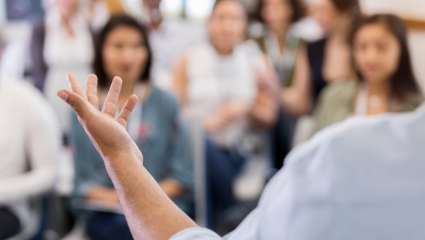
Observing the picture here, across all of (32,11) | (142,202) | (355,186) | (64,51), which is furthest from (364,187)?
(32,11)

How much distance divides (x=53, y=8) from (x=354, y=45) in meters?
1.66

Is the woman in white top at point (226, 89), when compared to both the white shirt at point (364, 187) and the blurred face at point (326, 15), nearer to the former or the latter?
the blurred face at point (326, 15)

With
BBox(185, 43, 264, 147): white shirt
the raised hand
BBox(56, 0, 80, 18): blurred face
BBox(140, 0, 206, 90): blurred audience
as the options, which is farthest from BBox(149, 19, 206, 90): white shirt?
the raised hand

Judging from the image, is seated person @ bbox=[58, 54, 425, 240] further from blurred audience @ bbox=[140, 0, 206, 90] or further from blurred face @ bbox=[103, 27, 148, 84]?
blurred audience @ bbox=[140, 0, 206, 90]

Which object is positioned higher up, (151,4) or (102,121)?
(102,121)

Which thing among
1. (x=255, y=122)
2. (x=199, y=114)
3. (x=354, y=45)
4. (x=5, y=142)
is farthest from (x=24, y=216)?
(x=354, y=45)

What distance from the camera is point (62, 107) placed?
2.72 meters

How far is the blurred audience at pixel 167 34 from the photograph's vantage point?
3346 mm

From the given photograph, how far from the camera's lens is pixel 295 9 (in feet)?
11.0

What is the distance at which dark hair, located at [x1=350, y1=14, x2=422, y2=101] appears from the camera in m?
2.23

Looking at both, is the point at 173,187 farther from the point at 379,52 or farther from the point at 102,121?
the point at 102,121

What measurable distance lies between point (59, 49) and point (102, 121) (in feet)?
7.95

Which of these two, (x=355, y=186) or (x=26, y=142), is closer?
(x=355, y=186)

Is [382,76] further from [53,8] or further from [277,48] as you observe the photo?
[53,8]
